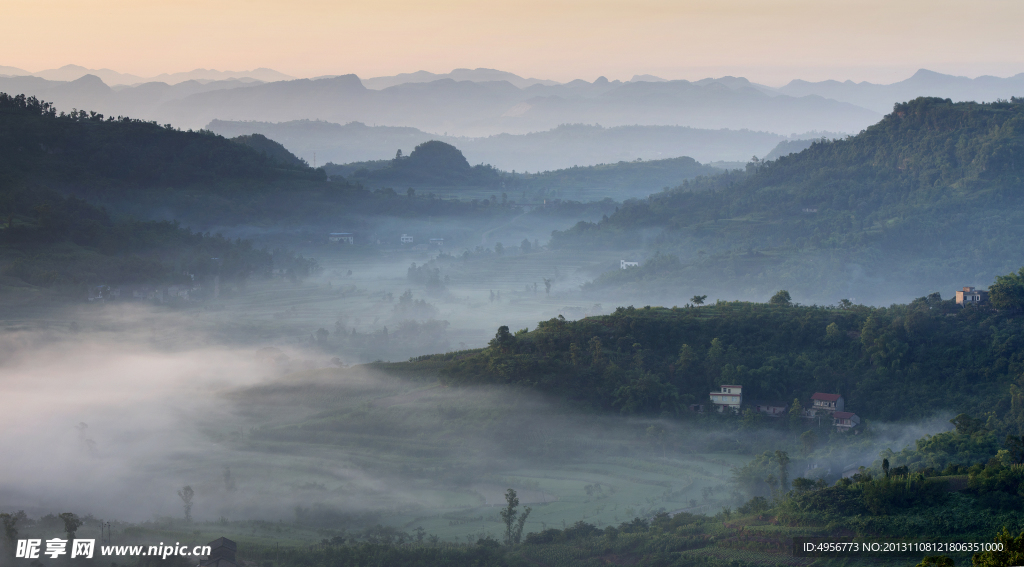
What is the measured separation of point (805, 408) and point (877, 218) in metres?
54.5

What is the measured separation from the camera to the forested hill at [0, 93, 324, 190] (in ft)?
250

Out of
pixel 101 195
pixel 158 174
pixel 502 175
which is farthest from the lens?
pixel 502 175

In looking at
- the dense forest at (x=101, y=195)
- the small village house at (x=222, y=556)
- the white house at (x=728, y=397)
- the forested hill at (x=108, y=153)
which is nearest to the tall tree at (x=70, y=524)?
the small village house at (x=222, y=556)

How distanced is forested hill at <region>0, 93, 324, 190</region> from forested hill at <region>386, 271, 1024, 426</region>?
50.9m

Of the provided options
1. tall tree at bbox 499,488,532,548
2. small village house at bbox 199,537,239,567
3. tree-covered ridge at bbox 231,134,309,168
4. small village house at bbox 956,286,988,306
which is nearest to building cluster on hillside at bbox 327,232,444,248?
tree-covered ridge at bbox 231,134,309,168

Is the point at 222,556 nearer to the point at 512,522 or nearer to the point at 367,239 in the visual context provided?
the point at 512,522

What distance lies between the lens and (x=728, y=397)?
120ft

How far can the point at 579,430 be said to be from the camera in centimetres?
3503

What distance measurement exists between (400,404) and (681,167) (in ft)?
450

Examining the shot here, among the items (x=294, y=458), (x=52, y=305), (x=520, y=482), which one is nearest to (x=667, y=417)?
(x=520, y=482)

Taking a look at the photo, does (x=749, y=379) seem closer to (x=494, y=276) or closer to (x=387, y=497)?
(x=387, y=497)

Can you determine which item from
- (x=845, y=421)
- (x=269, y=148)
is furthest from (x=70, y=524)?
(x=269, y=148)

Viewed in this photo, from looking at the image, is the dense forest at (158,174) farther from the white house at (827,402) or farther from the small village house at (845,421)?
the small village house at (845,421)

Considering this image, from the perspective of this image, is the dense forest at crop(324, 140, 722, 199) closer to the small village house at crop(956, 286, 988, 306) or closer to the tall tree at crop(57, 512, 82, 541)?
the small village house at crop(956, 286, 988, 306)
